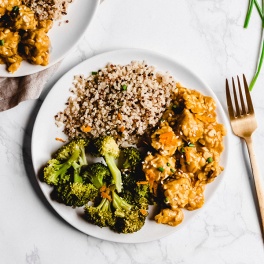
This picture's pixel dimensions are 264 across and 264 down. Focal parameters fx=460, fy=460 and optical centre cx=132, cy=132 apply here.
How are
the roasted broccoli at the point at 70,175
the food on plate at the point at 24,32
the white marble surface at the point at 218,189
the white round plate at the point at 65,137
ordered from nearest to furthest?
the food on plate at the point at 24,32, the roasted broccoli at the point at 70,175, the white round plate at the point at 65,137, the white marble surface at the point at 218,189

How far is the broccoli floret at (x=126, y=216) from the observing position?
9.82 feet

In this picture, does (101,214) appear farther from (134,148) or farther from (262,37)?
(262,37)

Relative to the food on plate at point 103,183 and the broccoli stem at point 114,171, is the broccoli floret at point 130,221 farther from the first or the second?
Answer: the broccoli stem at point 114,171

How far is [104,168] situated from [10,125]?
756 mm

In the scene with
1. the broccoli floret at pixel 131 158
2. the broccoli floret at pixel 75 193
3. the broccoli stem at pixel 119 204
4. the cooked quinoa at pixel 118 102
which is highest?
the cooked quinoa at pixel 118 102

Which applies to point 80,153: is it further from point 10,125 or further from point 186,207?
point 186,207

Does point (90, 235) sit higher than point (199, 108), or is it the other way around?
point (199, 108)

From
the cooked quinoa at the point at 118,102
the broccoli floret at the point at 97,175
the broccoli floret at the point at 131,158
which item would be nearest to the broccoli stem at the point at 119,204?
the broccoli floret at the point at 97,175

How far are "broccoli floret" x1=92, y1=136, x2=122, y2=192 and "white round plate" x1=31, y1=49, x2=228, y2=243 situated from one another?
0.96 ft

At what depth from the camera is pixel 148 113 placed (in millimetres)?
3057

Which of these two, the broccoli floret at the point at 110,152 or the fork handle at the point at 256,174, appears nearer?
the broccoli floret at the point at 110,152

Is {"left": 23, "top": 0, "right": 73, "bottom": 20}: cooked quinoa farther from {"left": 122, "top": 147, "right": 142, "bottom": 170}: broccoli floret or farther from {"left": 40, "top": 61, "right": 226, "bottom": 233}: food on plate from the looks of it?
{"left": 122, "top": 147, "right": 142, "bottom": 170}: broccoli floret

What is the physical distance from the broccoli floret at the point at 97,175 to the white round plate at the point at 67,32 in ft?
2.38

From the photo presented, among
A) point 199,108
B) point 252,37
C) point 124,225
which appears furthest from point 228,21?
point 124,225
